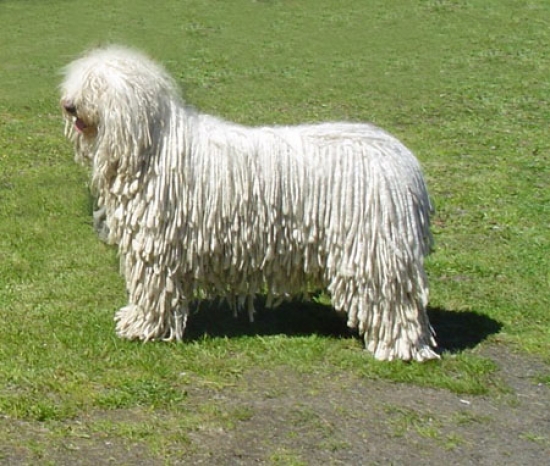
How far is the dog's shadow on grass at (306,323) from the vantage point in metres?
6.71

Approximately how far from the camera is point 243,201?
20.3 ft

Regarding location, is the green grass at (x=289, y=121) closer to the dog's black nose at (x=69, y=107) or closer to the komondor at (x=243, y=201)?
the komondor at (x=243, y=201)

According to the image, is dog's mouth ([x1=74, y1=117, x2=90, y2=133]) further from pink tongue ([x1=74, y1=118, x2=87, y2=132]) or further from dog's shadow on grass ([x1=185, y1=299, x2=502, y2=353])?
dog's shadow on grass ([x1=185, y1=299, x2=502, y2=353])

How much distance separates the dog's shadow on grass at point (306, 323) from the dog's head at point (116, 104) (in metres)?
1.17

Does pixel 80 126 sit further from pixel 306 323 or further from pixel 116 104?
pixel 306 323

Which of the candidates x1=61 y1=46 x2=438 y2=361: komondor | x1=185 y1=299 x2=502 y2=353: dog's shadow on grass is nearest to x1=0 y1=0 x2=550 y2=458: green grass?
x1=185 y1=299 x2=502 y2=353: dog's shadow on grass

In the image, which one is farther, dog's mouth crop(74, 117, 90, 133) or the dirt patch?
dog's mouth crop(74, 117, 90, 133)

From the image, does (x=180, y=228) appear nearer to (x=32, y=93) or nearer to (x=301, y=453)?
(x=301, y=453)

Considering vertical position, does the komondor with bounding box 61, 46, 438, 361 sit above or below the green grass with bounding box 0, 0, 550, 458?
above

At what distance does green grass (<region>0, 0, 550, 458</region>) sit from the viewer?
6.21m

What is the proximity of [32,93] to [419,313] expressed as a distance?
8704 millimetres

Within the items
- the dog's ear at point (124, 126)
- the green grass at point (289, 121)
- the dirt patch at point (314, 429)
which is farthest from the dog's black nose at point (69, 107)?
the dirt patch at point (314, 429)

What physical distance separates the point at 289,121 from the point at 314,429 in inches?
294

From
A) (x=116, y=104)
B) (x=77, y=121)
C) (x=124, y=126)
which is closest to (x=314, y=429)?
(x=124, y=126)
